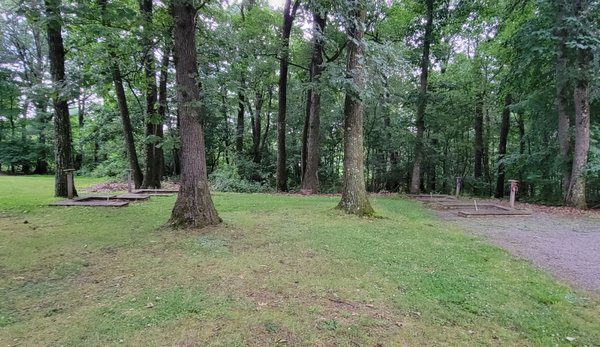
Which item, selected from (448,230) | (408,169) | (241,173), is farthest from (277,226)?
(408,169)

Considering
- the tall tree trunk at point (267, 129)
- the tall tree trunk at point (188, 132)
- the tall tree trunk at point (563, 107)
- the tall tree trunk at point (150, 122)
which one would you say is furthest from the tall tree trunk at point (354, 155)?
the tall tree trunk at point (267, 129)

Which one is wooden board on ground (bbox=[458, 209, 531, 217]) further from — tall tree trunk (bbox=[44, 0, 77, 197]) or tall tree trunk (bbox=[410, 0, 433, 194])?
tall tree trunk (bbox=[44, 0, 77, 197])

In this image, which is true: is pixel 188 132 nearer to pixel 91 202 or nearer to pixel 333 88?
pixel 333 88

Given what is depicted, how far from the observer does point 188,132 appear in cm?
536

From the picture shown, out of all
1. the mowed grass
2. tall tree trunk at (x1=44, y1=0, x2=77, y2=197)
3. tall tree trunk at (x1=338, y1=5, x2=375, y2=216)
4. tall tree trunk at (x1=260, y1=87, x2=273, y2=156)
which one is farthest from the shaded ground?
tall tree trunk at (x1=260, y1=87, x2=273, y2=156)

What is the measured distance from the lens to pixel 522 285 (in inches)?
132

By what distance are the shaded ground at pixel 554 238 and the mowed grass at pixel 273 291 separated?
0.37 metres

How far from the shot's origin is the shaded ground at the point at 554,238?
12.7ft

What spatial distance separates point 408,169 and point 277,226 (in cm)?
1046

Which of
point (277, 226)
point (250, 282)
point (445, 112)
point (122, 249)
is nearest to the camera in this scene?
point (250, 282)

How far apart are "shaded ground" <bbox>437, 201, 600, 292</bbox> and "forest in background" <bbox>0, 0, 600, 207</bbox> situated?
218 centimetres

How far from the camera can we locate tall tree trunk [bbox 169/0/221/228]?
5.32 m

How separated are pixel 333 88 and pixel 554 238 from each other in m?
4.51

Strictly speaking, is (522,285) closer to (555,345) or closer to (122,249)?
(555,345)
